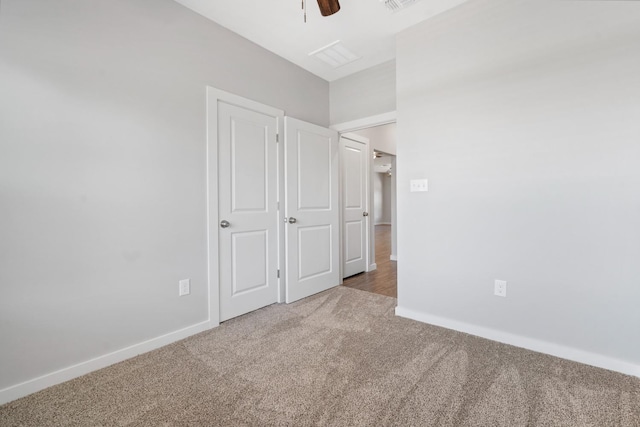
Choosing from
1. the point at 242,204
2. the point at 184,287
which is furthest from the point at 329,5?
the point at 184,287

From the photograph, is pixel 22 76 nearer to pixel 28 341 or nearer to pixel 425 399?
pixel 28 341

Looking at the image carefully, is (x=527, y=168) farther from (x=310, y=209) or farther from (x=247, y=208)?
(x=247, y=208)

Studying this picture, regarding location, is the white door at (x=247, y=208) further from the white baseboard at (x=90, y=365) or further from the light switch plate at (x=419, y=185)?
the light switch plate at (x=419, y=185)

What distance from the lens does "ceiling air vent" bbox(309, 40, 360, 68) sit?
109 inches

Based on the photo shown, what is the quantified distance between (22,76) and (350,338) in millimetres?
2660

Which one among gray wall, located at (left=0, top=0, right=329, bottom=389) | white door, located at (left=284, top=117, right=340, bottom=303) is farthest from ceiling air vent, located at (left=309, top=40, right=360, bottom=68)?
gray wall, located at (left=0, top=0, right=329, bottom=389)

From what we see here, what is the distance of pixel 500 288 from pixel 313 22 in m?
2.70

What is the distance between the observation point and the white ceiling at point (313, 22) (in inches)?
86.7

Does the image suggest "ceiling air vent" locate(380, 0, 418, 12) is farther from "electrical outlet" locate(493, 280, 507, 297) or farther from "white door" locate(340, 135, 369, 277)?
"electrical outlet" locate(493, 280, 507, 297)

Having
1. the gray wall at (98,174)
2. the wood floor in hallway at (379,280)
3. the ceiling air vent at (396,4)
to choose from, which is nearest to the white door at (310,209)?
the wood floor in hallway at (379,280)

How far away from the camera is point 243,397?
4.90 ft

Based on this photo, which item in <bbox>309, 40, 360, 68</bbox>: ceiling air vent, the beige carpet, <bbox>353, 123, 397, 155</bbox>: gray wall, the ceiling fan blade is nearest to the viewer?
the beige carpet

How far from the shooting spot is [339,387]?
1.56 metres

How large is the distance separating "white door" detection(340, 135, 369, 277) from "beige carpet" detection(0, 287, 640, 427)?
184 centimetres
